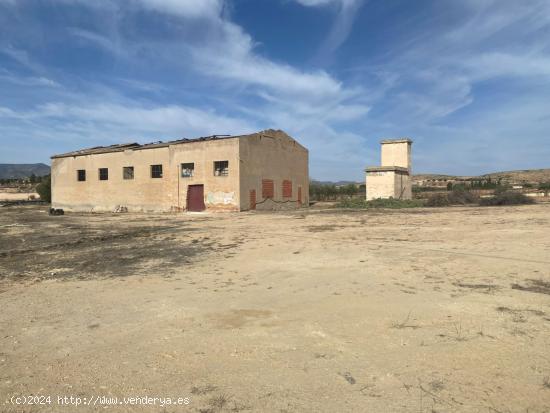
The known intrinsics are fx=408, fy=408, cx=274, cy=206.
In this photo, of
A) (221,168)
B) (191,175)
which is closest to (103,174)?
(191,175)

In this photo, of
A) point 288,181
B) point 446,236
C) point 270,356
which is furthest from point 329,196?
point 270,356

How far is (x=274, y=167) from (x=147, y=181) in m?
8.90

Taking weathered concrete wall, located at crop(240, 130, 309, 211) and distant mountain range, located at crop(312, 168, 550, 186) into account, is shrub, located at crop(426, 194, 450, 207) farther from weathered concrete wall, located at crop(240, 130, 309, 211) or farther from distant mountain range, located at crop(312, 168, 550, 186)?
distant mountain range, located at crop(312, 168, 550, 186)

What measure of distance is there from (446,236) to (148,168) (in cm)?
2238

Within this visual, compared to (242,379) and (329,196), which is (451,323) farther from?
(329,196)

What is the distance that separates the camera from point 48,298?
18.6 feet

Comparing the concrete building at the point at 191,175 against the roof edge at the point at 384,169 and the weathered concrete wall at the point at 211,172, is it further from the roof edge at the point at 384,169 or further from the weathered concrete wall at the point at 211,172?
the roof edge at the point at 384,169

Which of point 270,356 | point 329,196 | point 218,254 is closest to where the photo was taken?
point 270,356

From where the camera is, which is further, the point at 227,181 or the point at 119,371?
the point at 227,181

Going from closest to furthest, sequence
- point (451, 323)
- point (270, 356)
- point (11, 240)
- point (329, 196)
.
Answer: point (270, 356), point (451, 323), point (11, 240), point (329, 196)

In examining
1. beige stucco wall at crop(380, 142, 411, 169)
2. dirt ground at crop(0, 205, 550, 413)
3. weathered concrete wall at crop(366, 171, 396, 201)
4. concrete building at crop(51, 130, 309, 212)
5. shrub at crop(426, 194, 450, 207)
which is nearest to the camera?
dirt ground at crop(0, 205, 550, 413)

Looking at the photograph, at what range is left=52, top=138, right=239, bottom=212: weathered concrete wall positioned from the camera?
2447cm

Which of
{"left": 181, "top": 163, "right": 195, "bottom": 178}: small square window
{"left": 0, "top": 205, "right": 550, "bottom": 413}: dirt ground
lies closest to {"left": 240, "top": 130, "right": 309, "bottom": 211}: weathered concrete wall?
{"left": 181, "top": 163, "right": 195, "bottom": 178}: small square window

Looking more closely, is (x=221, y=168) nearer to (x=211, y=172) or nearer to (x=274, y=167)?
(x=211, y=172)
